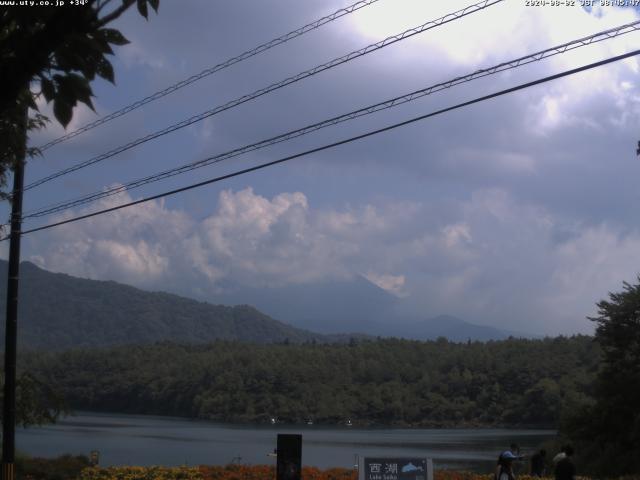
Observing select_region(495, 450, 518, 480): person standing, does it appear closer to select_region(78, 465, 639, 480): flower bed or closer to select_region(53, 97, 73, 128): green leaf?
select_region(78, 465, 639, 480): flower bed

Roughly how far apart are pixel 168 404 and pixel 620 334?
91.7 metres

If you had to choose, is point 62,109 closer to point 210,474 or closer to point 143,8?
point 143,8

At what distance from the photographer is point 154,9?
437 centimetres

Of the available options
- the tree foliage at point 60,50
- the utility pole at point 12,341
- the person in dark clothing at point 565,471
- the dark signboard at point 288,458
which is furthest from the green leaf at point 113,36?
the utility pole at point 12,341

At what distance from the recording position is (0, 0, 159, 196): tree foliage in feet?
13.4

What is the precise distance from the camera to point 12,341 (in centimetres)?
1905

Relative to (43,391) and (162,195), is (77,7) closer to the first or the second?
(162,195)

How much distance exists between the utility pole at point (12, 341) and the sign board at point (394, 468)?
330 inches

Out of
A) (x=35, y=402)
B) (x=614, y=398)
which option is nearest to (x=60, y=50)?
(x=35, y=402)

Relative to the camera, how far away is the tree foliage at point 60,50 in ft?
13.4

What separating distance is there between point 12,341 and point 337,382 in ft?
319

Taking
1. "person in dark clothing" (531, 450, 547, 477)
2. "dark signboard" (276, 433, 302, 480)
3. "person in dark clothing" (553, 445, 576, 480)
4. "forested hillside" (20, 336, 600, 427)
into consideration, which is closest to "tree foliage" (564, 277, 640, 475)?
"person in dark clothing" (531, 450, 547, 477)
